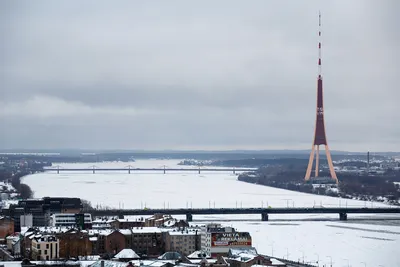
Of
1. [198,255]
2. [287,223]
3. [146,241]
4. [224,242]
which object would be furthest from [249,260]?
[287,223]

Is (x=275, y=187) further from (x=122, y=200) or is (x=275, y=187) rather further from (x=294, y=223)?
(x=294, y=223)

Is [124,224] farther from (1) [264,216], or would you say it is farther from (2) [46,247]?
(1) [264,216]

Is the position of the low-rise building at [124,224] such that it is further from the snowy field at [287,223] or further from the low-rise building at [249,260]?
the low-rise building at [249,260]

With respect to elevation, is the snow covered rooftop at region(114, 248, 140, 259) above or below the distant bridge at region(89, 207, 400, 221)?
below

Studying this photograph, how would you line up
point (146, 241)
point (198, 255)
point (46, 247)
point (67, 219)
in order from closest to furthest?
point (198, 255), point (46, 247), point (146, 241), point (67, 219)

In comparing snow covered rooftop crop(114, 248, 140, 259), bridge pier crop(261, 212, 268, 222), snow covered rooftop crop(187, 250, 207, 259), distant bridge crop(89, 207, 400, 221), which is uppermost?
distant bridge crop(89, 207, 400, 221)

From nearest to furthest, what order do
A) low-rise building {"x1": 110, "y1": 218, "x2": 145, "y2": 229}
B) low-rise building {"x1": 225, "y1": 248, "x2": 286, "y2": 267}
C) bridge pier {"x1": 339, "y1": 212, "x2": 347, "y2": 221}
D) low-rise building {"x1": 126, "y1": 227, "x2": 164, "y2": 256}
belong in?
low-rise building {"x1": 225, "y1": 248, "x2": 286, "y2": 267} < low-rise building {"x1": 126, "y1": 227, "x2": 164, "y2": 256} < low-rise building {"x1": 110, "y1": 218, "x2": 145, "y2": 229} < bridge pier {"x1": 339, "y1": 212, "x2": 347, "y2": 221}

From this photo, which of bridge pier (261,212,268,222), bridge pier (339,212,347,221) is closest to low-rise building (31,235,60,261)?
bridge pier (261,212,268,222)

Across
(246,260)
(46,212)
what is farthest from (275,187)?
(246,260)

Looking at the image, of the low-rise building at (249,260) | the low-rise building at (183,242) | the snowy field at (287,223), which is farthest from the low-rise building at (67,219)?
the low-rise building at (249,260)

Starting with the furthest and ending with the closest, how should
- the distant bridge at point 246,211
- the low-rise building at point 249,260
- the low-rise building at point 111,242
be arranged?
the distant bridge at point 246,211
the low-rise building at point 111,242
the low-rise building at point 249,260

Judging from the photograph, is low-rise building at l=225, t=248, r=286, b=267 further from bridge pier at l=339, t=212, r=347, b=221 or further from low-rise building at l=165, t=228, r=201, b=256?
bridge pier at l=339, t=212, r=347, b=221
